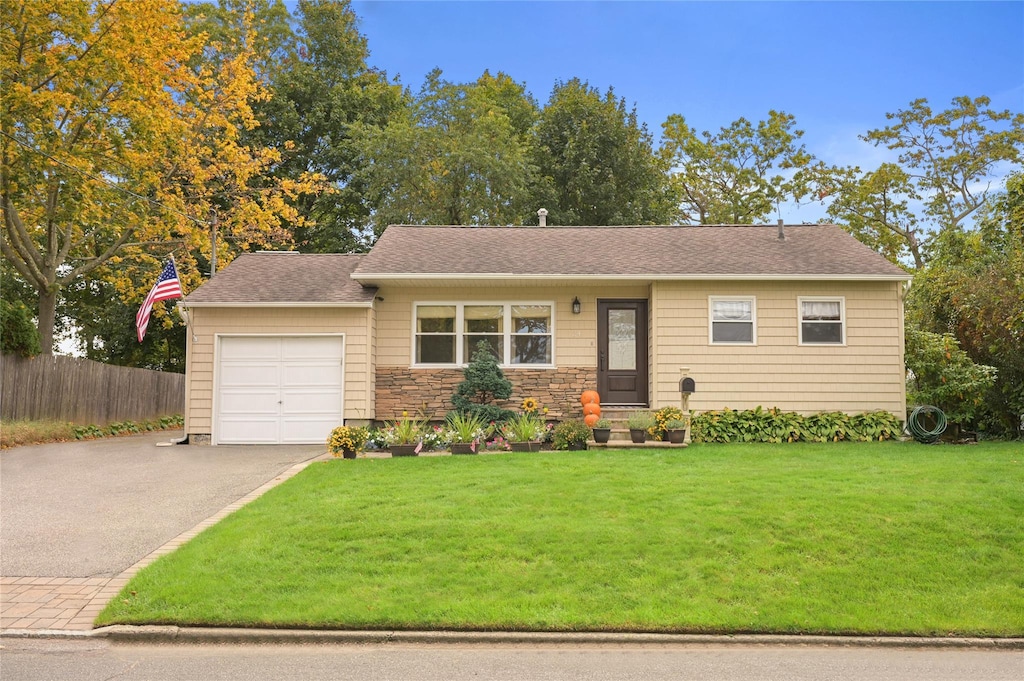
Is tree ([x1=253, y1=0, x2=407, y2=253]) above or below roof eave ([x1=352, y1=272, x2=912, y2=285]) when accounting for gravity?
above

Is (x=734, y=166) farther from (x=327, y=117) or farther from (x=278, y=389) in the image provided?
(x=278, y=389)

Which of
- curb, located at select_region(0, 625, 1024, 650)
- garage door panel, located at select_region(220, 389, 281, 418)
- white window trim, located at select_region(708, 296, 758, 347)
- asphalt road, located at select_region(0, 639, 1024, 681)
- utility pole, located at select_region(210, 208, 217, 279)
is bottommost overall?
asphalt road, located at select_region(0, 639, 1024, 681)

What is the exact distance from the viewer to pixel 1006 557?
6.88 m

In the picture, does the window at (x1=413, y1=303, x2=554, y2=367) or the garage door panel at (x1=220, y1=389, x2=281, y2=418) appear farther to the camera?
the window at (x1=413, y1=303, x2=554, y2=367)

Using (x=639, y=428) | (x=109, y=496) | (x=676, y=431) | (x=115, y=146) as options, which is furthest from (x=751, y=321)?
(x=115, y=146)

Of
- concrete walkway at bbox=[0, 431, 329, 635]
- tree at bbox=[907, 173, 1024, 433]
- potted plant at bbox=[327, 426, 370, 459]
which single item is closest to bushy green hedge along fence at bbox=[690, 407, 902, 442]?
tree at bbox=[907, 173, 1024, 433]

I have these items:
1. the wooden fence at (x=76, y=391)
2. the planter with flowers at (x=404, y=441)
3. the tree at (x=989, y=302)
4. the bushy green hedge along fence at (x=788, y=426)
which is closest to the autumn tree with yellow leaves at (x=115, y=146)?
the wooden fence at (x=76, y=391)

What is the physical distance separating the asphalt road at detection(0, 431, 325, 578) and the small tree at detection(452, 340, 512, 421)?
2789 mm

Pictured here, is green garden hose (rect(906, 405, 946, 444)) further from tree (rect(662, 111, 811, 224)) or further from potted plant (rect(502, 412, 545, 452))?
tree (rect(662, 111, 811, 224))

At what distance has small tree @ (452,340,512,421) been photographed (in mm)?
14078

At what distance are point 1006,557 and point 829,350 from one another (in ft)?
26.5

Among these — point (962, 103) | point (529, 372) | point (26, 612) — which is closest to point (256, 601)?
point (26, 612)

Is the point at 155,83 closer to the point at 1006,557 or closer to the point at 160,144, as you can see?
the point at 160,144

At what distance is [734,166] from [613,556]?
1065 inches
